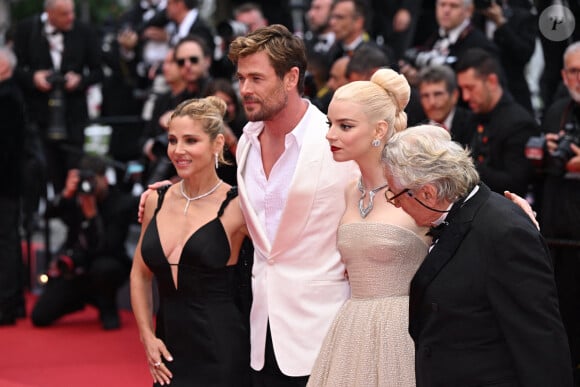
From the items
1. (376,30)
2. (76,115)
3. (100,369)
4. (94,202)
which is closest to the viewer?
(100,369)

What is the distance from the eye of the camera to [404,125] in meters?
3.78

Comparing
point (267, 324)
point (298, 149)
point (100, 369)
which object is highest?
point (298, 149)

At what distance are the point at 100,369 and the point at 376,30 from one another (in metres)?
4.56

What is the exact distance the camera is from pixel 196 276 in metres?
4.16

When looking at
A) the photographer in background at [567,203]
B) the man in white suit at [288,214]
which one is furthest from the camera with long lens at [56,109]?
the man in white suit at [288,214]

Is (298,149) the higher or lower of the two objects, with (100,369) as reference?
higher

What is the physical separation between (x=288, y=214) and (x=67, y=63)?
18.8ft

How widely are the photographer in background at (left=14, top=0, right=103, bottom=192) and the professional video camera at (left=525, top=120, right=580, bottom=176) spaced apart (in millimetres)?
4516

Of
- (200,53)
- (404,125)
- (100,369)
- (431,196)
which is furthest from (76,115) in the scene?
(431,196)

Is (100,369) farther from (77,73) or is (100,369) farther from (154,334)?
(77,73)

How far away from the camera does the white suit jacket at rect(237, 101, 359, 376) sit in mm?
3881

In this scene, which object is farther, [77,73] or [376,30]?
[376,30]

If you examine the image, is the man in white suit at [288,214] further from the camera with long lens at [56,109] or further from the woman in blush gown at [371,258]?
the camera with long lens at [56,109]

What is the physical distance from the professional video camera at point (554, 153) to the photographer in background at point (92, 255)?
10.9 feet
